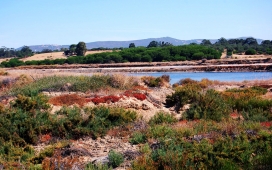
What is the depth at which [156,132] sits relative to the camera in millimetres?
11508

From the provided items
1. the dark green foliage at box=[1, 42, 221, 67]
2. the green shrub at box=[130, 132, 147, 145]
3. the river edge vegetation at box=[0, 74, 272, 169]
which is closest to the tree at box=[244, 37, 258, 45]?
the dark green foliage at box=[1, 42, 221, 67]

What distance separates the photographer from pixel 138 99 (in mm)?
19781

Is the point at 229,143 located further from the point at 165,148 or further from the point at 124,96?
the point at 124,96

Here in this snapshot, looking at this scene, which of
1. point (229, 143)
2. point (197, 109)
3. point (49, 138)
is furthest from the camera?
point (197, 109)

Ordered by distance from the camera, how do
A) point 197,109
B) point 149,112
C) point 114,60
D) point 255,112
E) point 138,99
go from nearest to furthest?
point 255,112, point 197,109, point 149,112, point 138,99, point 114,60

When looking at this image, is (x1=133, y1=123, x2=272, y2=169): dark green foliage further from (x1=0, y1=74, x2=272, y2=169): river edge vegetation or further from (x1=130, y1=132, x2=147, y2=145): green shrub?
(x1=130, y1=132, x2=147, y2=145): green shrub

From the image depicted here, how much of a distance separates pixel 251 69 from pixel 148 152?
168 ft

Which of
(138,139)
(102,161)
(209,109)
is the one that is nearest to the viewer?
(102,161)

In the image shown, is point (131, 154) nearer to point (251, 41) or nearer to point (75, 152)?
point (75, 152)

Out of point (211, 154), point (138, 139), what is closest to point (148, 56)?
point (138, 139)

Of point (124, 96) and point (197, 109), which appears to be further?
point (124, 96)

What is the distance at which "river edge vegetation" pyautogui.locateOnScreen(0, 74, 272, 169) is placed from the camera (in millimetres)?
8555

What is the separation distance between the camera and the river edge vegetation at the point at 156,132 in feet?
28.1

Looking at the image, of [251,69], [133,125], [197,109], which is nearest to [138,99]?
[197,109]
